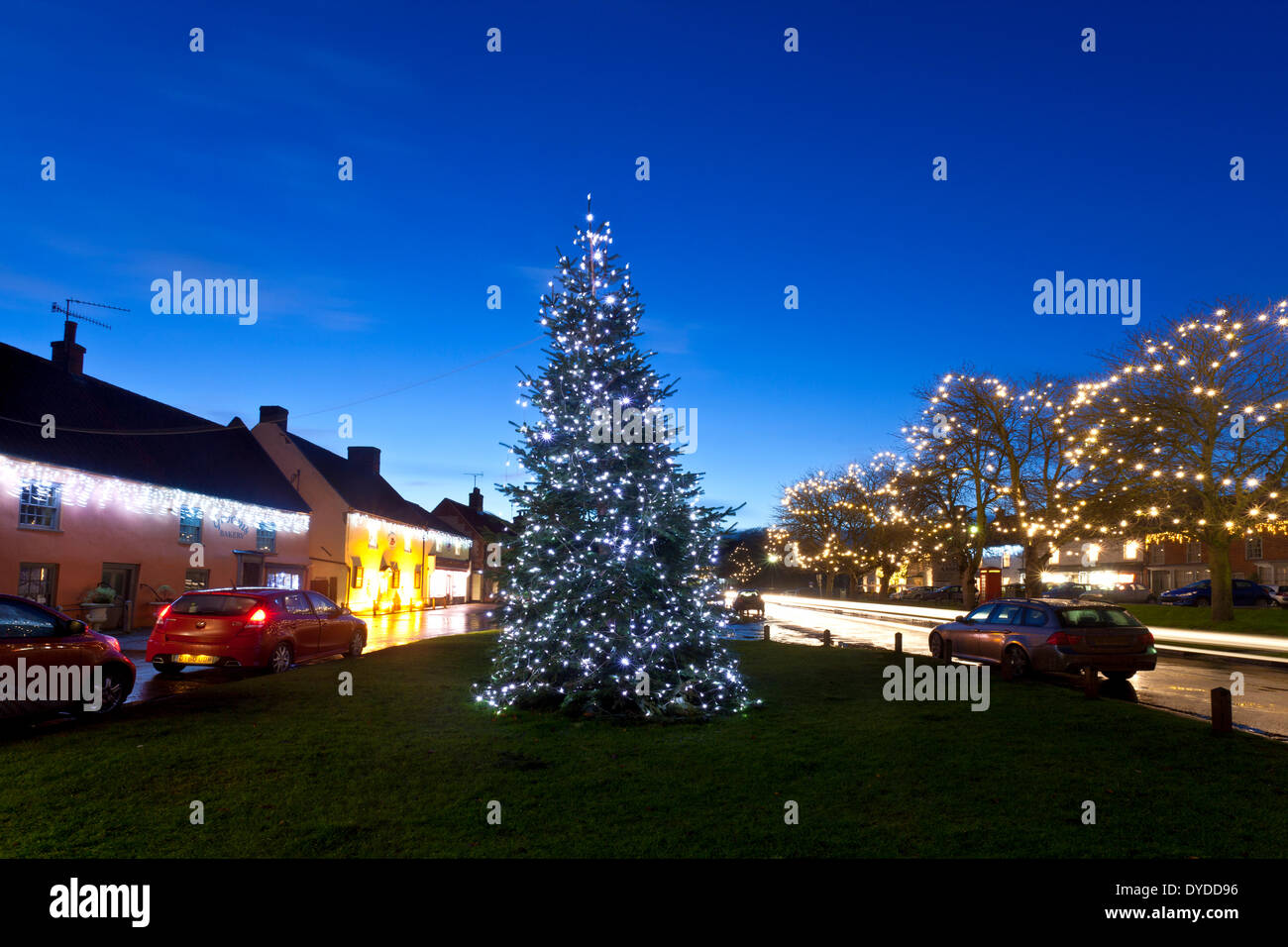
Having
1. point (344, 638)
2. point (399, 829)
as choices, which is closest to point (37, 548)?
point (344, 638)

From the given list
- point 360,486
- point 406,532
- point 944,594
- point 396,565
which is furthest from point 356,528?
point 944,594

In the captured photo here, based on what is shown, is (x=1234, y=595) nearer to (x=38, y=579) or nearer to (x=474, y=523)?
(x=38, y=579)

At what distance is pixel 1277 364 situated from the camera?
24.9 metres

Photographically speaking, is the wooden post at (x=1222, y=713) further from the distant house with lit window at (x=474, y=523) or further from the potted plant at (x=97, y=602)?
the distant house with lit window at (x=474, y=523)

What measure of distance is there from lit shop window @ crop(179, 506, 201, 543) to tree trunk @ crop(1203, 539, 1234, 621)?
1396 inches

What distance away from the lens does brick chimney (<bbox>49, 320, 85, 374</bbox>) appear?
26312 mm

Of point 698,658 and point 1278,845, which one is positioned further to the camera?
point 698,658

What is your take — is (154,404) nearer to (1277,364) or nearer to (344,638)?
(344,638)

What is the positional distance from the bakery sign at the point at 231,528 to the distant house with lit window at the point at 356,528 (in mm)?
6648

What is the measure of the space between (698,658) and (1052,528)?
30.0 metres

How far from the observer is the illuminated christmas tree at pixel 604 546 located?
390 inches

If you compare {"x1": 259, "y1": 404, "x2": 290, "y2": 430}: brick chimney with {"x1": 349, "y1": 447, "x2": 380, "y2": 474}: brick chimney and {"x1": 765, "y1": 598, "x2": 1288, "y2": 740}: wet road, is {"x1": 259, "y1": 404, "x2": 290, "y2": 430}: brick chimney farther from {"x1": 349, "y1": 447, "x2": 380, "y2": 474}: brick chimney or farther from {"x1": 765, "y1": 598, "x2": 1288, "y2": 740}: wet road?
{"x1": 765, "y1": 598, "x2": 1288, "y2": 740}: wet road

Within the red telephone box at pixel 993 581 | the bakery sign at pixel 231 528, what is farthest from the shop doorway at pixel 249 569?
the red telephone box at pixel 993 581
